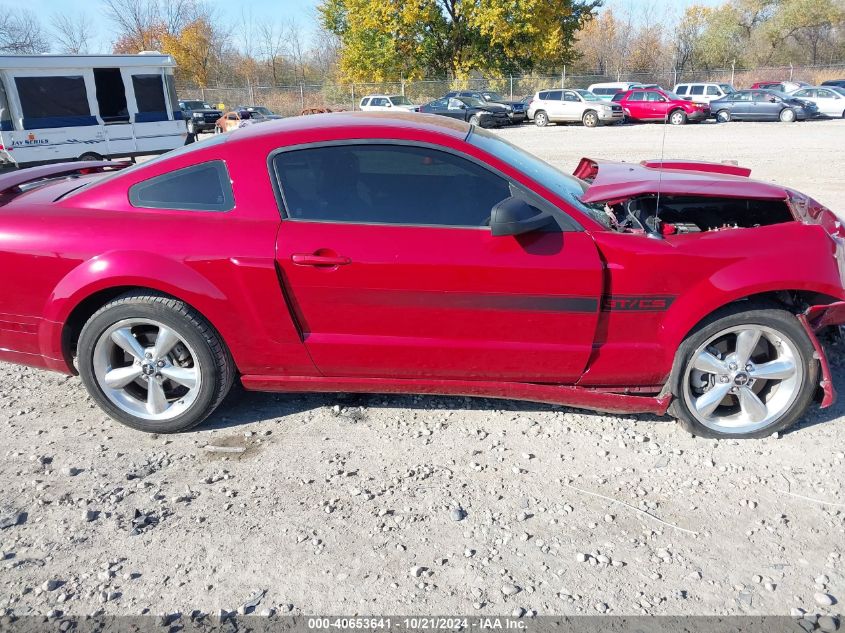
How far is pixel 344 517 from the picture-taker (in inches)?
Answer: 108

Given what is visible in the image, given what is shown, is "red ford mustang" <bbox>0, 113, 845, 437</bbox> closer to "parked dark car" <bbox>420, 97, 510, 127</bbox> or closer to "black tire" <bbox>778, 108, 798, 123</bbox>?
"parked dark car" <bbox>420, 97, 510, 127</bbox>

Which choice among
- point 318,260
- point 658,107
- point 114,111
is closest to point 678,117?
point 658,107

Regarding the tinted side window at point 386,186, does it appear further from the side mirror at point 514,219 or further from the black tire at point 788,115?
the black tire at point 788,115

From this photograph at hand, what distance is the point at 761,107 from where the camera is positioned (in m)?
24.9

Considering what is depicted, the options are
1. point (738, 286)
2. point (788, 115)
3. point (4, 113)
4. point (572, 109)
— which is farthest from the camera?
point (572, 109)

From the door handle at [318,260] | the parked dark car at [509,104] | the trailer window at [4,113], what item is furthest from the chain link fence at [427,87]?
the door handle at [318,260]

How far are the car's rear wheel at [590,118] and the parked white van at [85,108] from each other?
54.8 ft

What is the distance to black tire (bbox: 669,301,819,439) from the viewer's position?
3.08 m

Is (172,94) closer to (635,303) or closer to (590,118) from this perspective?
(635,303)

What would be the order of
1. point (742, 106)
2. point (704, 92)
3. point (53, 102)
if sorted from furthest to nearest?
point (704, 92), point (742, 106), point (53, 102)

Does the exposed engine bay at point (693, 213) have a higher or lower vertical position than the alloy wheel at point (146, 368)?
higher

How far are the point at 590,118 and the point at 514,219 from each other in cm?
2531

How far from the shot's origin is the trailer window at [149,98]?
14977 mm

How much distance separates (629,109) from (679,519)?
2730 centimetres
